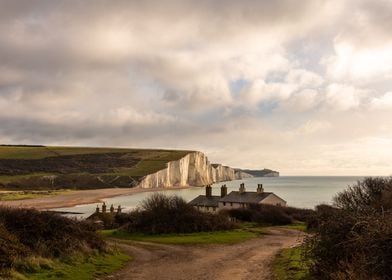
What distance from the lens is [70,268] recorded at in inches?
776

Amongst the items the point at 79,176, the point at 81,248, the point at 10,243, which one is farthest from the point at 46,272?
the point at 79,176

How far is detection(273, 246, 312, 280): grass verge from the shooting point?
1830cm

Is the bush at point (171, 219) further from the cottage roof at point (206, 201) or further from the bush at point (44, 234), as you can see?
the cottage roof at point (206, 201)

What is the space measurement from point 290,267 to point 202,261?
5.05 meters

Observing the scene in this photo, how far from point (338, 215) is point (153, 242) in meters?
18.7

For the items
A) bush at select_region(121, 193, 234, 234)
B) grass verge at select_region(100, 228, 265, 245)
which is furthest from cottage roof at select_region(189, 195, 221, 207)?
grass verge at select_region(100, 228, 265, 245)

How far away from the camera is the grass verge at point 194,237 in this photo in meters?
32.1

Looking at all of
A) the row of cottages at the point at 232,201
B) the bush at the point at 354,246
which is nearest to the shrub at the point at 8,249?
the bush at the point at 354,246

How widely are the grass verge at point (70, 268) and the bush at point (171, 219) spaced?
14.2 metres

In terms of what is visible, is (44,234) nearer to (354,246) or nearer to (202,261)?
(202,261)

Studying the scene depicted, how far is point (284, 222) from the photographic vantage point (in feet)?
166

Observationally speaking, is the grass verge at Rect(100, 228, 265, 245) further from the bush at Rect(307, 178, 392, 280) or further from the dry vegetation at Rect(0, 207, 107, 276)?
the bush at Rect(307, 178, 392, 280)

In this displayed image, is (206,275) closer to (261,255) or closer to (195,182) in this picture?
(261,255)

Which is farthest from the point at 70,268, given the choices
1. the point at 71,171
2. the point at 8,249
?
the point at 71,171
